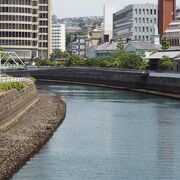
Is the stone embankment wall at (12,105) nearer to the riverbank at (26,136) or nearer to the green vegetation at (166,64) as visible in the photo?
the riverbank at (26,136)

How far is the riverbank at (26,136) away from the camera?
39.2 metres

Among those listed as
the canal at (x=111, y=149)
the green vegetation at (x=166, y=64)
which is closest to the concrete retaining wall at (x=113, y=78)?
the green vegetation at (x=166, y=64)

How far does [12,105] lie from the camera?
6103cm

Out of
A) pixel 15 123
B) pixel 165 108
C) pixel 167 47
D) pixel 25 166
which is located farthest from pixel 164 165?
pixel 167 47

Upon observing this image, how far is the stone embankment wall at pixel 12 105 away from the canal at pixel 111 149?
3977mm

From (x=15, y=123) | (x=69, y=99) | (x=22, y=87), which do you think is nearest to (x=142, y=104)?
(x=69, y=99)

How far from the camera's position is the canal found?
39.3 meters

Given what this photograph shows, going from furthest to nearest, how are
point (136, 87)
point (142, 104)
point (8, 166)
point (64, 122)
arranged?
1. point (136, 87)
2. point (142, 104)
3. point (64, 122)
4. point (8, 166)

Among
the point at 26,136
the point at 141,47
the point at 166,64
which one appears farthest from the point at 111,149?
the point at 141,47

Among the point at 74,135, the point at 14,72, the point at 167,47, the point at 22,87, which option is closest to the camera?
the point at 74,135

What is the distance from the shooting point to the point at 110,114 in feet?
251

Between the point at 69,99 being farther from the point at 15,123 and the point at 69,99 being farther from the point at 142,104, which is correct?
the point at 15,123

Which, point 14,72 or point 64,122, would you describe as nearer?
point 64,122

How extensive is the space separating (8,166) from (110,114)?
3894 centimetres
